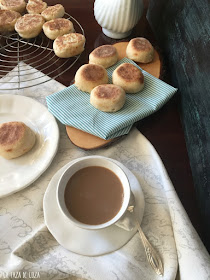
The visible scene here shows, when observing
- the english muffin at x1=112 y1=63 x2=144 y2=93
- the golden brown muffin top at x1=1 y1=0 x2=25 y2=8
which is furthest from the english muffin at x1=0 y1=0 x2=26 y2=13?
the english muffin at x1=112 y1=63 x2=144 y2=93

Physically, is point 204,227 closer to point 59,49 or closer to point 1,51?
point 59,49

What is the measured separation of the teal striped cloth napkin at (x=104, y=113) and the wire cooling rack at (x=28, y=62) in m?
0.13

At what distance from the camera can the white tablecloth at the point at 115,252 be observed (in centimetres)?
54

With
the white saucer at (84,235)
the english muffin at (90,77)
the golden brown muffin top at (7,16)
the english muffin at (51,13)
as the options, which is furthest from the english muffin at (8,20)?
the white saucer at (84,235)

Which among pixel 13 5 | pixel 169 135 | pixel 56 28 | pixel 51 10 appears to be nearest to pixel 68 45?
pixel 56 28

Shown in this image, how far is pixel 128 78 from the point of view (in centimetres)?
78

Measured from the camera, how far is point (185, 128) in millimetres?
752

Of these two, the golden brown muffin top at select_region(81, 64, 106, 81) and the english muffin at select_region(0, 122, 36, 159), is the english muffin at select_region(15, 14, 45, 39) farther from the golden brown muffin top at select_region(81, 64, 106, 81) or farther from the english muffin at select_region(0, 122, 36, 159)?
the english muffin at select_region(0, 122, 36, 159)

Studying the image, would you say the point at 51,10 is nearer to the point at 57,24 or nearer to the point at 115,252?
the point at 57,24

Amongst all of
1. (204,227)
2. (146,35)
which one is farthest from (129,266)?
(146,35)

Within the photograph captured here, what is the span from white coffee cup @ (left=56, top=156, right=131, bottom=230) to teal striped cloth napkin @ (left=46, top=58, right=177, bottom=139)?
0.13 m

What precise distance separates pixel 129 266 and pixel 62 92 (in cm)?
50

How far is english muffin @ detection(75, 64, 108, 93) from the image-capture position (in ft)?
2.56

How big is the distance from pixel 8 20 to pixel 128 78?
0.52m
